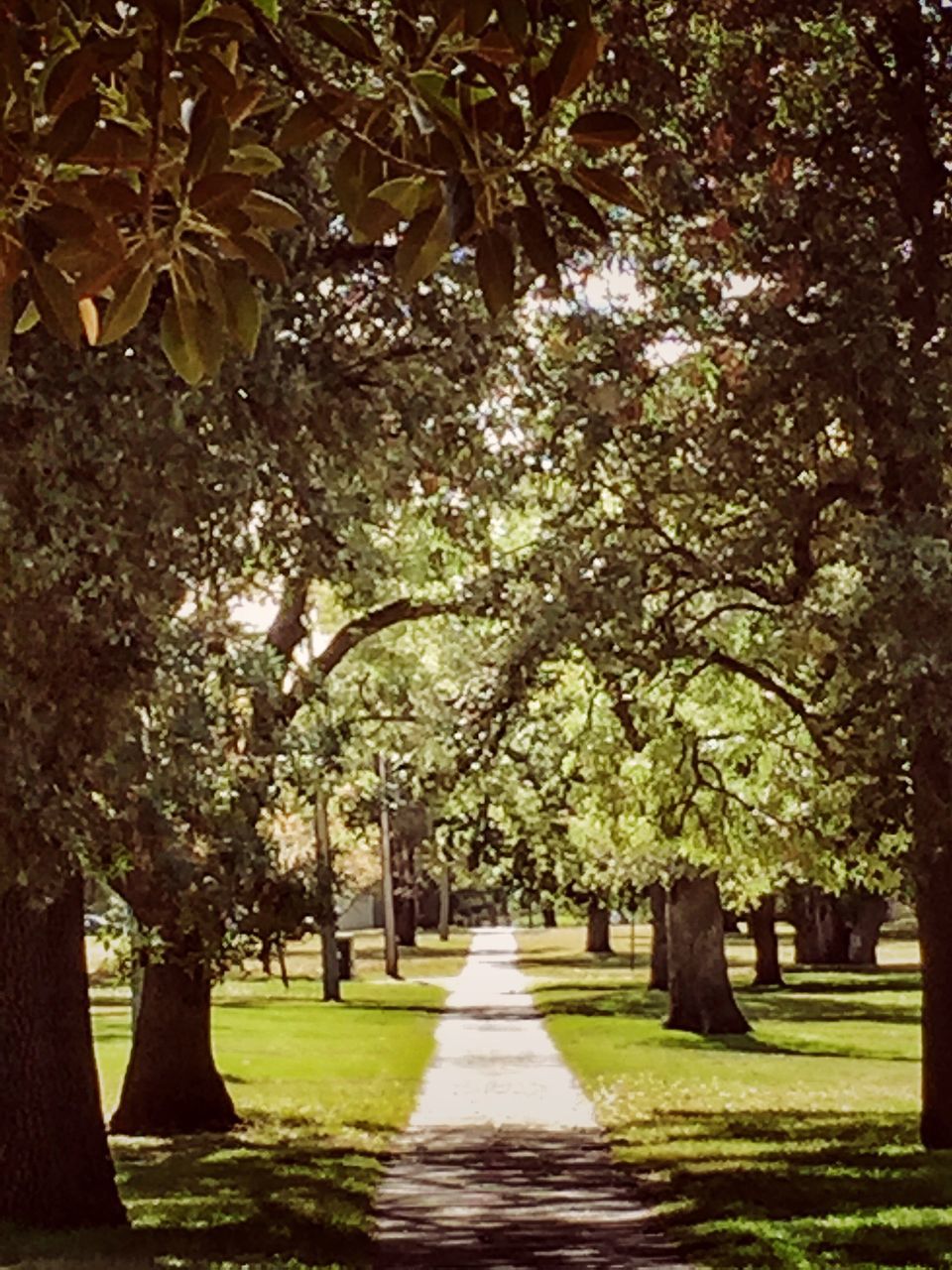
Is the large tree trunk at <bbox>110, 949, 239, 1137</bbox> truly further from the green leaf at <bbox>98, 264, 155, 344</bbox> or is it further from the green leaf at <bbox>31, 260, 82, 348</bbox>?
the green leaf at <bbox>31, 260, 82, 348</bbox>

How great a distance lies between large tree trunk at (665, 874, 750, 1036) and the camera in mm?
37219

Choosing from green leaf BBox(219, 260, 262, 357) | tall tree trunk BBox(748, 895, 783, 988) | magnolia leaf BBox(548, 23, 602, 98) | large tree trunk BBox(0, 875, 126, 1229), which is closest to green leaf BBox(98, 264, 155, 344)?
green leaf BBox(219, 260, 262, 357)

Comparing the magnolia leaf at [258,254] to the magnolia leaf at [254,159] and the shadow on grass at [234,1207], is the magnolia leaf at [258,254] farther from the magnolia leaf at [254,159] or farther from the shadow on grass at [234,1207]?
the shadow on grass at [234,1207]

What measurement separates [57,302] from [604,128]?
948 millimetres

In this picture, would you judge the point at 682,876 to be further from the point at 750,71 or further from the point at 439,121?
the point at 439,121

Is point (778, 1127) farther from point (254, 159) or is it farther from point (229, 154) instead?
point (229, 154)

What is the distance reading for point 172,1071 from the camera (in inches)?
896

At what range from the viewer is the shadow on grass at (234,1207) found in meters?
13.2

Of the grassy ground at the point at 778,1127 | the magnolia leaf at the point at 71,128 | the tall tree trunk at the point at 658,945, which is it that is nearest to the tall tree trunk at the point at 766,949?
the tall tree trunk at the point at 658,945

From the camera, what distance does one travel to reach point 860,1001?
48.4m

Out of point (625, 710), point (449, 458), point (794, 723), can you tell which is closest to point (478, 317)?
point (449, 458)

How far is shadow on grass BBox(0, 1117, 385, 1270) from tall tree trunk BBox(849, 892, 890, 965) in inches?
1851

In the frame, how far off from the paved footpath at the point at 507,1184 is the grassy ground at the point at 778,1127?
0.37 meters

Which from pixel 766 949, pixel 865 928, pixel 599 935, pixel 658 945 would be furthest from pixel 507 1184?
pixel 599 935
